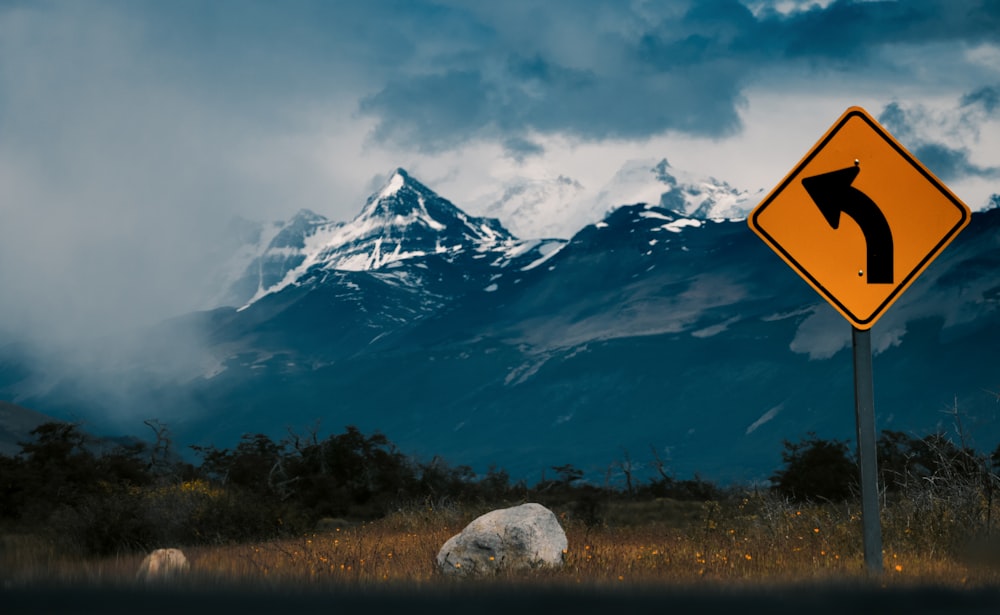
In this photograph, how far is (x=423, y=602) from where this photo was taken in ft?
8.05

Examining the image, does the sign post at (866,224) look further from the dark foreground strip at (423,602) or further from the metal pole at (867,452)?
the dark foreground strip at (423,602)

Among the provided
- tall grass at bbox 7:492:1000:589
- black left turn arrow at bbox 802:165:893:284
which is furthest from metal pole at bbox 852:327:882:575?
black left turn arrow at bbox 802:165:893:284

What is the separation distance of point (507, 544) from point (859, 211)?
5.55 m

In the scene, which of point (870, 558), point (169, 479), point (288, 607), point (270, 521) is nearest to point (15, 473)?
point (169, 479)

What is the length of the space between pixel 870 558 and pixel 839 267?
1.94m

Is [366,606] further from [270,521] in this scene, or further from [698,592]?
[270,521]

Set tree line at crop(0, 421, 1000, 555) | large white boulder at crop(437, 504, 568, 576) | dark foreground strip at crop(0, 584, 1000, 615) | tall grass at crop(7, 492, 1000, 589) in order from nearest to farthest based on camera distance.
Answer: dark foreground strip at crop(0, 584, 1000, 615) → tall grass at crop(7, 492, 1000, 589) → large white boulder at crop(437, 504, 568, 576) → tree line at crop(0, 421, 1000, 555)

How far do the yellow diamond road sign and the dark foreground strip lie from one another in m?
4.26

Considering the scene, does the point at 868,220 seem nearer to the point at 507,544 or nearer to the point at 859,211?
the point at 859,211

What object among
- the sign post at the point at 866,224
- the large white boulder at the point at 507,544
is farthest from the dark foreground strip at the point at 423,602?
the large white boulder at the point at 507,544

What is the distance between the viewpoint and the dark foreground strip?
2420 mm

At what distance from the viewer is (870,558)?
21.3 feet

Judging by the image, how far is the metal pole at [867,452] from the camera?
6.43 m

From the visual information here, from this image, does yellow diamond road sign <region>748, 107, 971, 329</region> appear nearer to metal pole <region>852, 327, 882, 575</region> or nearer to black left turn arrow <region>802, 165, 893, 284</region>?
black left turn arrow <region>802, 165, 893, 284</region>
